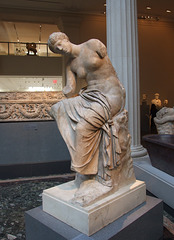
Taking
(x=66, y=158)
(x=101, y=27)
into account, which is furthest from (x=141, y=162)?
(x=101, y=27)

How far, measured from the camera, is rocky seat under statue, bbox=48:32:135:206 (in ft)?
7.16

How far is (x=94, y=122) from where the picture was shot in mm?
2189

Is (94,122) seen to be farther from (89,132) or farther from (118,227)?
(118,227)

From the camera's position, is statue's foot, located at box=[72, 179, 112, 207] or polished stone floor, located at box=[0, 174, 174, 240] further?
polished stone floor, located at box=[0, 174, 174, 240]

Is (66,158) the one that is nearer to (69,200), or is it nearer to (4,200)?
(4,200)

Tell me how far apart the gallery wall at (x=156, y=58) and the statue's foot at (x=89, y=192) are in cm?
901

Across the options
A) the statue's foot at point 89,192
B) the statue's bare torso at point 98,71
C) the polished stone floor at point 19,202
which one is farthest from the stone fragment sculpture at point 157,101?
the statue's foot at point 89,192

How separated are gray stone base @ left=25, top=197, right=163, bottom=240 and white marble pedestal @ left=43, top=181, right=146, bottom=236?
1.6 inches

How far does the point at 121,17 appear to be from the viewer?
14.0 ft

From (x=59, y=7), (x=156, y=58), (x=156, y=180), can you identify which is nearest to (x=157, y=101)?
(x=156, y=58)

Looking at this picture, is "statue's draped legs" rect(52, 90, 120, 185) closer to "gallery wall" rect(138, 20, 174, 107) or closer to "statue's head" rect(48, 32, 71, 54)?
"statue's head" rect(48, 32, 71, 54)

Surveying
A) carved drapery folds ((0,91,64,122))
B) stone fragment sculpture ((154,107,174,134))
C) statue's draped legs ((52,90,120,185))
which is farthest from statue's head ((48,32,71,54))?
stone fragment sculpture ((154,107,174,134))

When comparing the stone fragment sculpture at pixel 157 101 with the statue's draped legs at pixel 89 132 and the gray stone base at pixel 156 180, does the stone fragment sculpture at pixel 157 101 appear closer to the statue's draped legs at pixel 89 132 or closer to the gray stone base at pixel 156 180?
the gray stone base at pixel 156 180

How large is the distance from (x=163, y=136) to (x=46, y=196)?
8.86 ft
